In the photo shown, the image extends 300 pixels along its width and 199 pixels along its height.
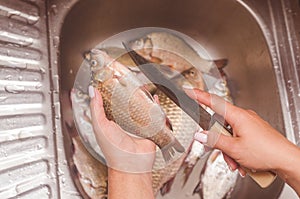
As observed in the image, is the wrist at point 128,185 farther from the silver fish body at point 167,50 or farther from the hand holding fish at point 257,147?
the silver fish body at point 167,50

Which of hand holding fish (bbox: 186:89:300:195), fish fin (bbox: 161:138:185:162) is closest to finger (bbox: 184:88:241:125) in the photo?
hand holding fish (bbox: 186:89:300:195)

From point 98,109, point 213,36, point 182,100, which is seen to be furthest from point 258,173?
point 213,36

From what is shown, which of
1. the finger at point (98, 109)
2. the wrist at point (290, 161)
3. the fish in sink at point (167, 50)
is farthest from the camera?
the fish in sink at point (167, 50)

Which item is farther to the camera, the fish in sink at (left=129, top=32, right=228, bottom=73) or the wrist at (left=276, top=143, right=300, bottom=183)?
the fish in sink at (left=129, top=32, right=228, bottom=73)

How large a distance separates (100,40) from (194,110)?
311 millimetres

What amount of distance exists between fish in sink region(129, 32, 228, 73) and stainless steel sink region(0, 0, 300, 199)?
0.03 metres

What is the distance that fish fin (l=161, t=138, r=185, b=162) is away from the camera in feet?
3.17

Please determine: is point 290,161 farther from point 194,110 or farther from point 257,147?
point 194,110

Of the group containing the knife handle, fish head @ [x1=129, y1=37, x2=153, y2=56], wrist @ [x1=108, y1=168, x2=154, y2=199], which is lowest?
wrist @ [x1=108, y1=168, x2=154, y2=199]

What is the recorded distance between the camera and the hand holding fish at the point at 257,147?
32.8 inches

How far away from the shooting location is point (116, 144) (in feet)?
3.03

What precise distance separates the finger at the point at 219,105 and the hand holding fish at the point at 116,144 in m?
0.14

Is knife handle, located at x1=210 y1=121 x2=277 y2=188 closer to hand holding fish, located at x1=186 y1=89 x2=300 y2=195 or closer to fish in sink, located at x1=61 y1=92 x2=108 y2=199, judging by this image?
hand holding fish, located at x1=186 y1=89 x2=300 y2=195

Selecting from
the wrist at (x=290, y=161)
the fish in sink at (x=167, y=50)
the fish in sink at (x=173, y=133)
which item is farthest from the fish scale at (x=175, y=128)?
the wrist at (x=290, y=161)
